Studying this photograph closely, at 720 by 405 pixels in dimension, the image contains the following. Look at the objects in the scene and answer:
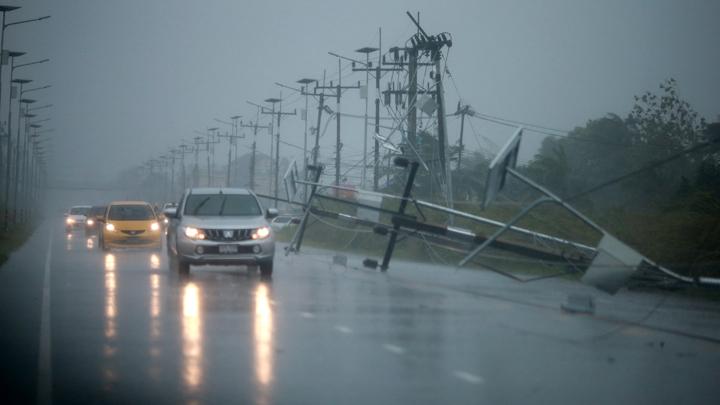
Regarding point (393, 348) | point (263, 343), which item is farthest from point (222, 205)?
point (393, 348)

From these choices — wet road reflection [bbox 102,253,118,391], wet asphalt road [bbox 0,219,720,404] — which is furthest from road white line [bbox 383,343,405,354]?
wet road reflection [bbox 102,253,118,391]

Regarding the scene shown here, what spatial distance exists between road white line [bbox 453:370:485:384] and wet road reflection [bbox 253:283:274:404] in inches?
73.9

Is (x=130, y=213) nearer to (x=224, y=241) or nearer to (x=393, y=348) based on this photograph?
(x=224, y=241)

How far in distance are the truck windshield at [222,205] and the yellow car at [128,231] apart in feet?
35.4

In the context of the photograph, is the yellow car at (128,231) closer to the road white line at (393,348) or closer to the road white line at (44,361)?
the road white line at (44,361)

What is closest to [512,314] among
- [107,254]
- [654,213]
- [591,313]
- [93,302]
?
[591,313]

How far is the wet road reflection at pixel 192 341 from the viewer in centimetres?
964

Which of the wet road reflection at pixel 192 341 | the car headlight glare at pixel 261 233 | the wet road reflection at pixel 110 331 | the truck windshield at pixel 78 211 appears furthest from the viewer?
the truck windshield at pixel 78 211

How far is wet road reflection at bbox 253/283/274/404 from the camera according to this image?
919 cm

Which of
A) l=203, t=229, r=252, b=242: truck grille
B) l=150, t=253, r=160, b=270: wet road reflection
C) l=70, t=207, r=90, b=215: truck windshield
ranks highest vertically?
l=203, t=229, r=252, b=242: truck grille

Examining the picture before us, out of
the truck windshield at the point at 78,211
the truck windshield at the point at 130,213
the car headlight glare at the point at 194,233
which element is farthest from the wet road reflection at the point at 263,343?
the truck windshield at the point at 78,211

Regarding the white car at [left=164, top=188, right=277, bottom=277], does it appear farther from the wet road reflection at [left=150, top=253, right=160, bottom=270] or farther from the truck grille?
the wet road reflection at [left=150, top=253, right=160, bottom=270]

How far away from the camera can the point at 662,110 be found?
5075 centimetres

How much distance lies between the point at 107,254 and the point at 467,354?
77.3ft
